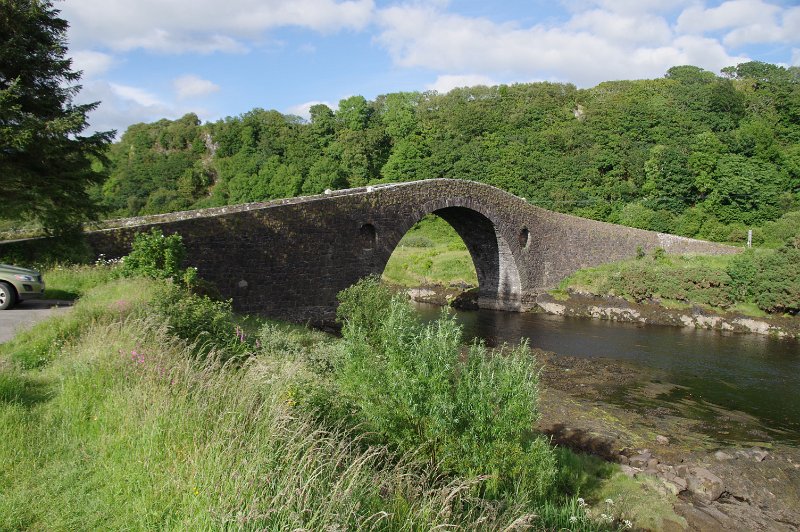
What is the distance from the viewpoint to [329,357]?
10.6m

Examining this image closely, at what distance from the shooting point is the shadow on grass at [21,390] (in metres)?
5.89

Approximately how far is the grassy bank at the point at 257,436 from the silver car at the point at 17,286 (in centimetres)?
234

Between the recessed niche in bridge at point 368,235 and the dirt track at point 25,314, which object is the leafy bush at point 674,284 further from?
the dirt track at point 25,314

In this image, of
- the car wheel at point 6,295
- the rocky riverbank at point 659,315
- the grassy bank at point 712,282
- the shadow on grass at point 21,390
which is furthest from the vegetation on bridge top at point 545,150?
the shadow on grass at point 21,390

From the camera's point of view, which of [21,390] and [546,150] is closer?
[21,390]

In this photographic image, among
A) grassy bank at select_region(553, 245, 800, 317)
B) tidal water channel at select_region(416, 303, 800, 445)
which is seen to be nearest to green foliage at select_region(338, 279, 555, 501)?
tidal water channel at select_region(416, 303, 800, 445)

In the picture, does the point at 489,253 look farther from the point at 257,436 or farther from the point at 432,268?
the point at 257,436

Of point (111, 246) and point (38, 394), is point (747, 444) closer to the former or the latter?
point (38, 394)

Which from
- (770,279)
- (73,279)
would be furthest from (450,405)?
(770,279)

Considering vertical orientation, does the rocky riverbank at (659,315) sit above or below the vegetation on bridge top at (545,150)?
below

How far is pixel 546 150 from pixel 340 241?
36.2m

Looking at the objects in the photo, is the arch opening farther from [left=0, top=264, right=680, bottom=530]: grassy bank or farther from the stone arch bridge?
[left=0, top=264, right=680, bottom=530]: grassy bank

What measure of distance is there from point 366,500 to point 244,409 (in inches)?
66.3

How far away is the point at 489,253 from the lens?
32875 millimetres
